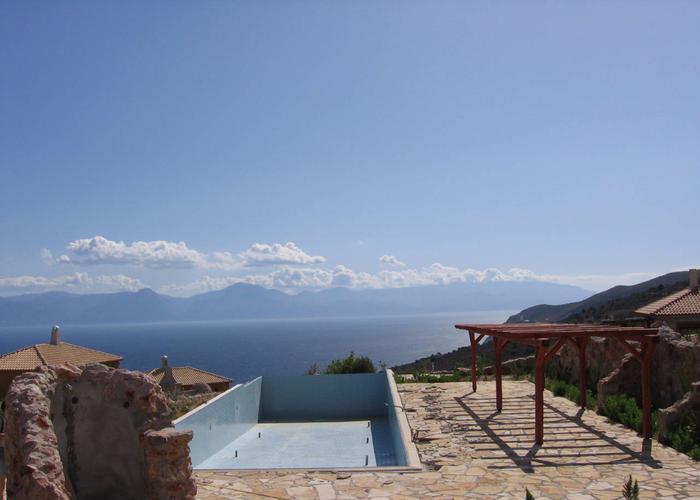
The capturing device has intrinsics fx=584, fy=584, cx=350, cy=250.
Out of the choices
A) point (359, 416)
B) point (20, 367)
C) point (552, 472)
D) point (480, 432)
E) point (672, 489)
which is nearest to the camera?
point (672, 489)

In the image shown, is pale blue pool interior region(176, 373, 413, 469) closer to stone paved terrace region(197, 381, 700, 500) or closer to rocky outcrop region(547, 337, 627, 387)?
stone paved terrace region(197, 381, 700, 500)

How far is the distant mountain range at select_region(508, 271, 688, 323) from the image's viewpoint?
151 feet

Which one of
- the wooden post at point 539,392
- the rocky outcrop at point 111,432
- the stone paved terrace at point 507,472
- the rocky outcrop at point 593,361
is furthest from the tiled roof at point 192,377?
the rocky outcrop at point 111,432

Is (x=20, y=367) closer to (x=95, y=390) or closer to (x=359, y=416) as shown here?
(x=359, y=416)

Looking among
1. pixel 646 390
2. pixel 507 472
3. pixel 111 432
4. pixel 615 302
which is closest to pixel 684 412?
pixel 646 390

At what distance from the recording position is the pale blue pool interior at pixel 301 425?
13.2 m

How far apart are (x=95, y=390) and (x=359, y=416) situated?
1332 centimetres

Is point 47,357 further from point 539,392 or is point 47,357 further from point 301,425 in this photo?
point 539,392

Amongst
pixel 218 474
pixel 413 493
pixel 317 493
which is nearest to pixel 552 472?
pixel 413 493

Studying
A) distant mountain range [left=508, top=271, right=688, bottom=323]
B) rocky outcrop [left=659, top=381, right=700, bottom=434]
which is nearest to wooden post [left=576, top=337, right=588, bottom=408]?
rocky outcrop [left=659, top=381, right=700, bottom=434]

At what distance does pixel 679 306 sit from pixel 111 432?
26.4 metres

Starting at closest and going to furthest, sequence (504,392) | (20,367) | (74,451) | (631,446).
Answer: (74,451) < (631,446) < (504,392) < (20,367)

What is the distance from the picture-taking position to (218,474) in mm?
9297

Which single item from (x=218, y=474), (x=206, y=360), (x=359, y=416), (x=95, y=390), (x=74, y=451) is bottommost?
(x=206, y=360)
